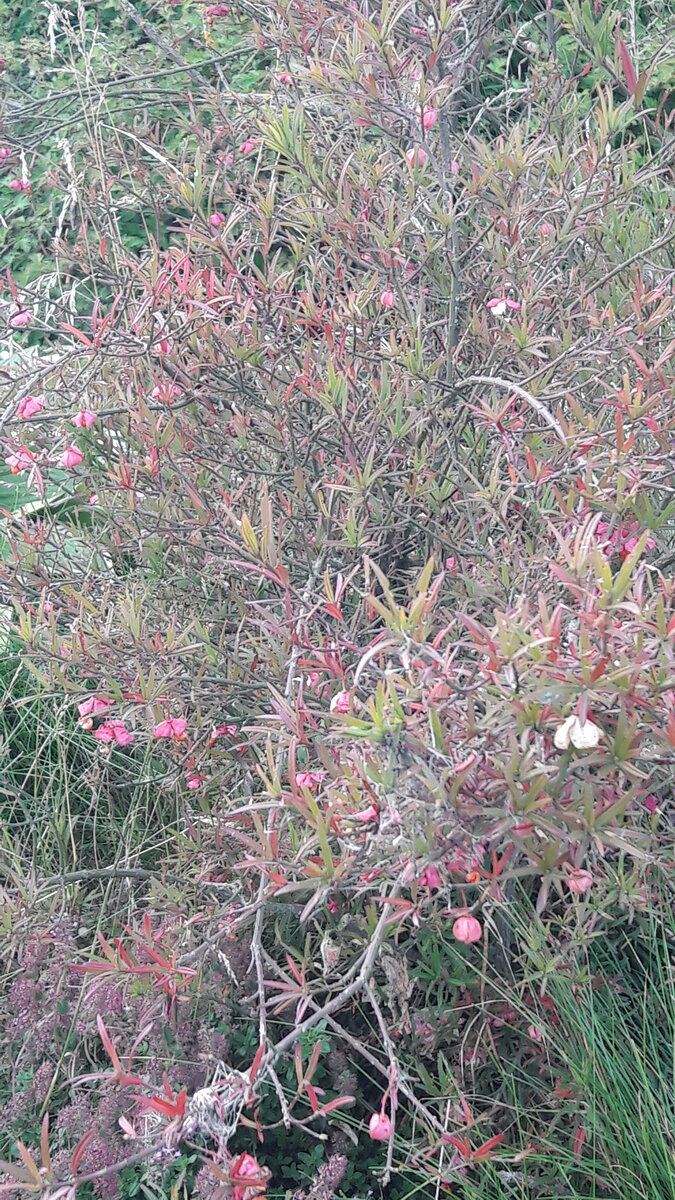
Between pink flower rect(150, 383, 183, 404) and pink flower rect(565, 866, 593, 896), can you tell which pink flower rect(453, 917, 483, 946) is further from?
pink flower rect(150, 383, 183, 404)

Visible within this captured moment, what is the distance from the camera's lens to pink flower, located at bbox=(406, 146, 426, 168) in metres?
2.32

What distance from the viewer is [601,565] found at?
1.40 metres

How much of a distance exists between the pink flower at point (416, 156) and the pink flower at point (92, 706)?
4.15ft

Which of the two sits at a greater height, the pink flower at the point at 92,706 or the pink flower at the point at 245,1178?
the pink flower at the point at 92,706

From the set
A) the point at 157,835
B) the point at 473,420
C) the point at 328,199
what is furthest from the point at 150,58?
the point at 157,835

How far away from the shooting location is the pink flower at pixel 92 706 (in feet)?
7.04

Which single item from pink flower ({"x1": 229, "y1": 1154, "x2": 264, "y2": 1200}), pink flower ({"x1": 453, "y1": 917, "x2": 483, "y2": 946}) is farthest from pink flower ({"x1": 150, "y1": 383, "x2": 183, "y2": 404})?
pink flower ({"x1": 229, "y1": 1154, "x2": 264, "y2": 1200})

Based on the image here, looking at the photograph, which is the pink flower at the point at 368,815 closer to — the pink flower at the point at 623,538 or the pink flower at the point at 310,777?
the pink flower at the point at 310,777

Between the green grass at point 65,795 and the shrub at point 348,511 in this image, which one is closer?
the shrub at point 348,511

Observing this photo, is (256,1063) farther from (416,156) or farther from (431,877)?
(416,156)

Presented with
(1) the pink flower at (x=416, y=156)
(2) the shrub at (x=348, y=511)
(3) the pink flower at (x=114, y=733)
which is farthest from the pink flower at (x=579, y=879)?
(1) the pink flower at (x=416, y=156)

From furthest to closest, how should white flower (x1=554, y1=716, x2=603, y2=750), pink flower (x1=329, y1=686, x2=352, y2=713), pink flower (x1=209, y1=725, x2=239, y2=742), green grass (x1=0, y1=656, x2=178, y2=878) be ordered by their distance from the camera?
green grass (x1=0, y1=656, x2=178, y2=878), pink flower (x1=209, y1=725, x2=239, y2=742), pink flower (x1=329, y1=686, x2=352, y2=713), white flower (x1=554, y1=716, x2=603, y2=750)

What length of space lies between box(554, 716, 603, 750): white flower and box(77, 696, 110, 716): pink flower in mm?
1074

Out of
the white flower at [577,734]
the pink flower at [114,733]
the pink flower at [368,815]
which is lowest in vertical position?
the pink flower at [114,733]
